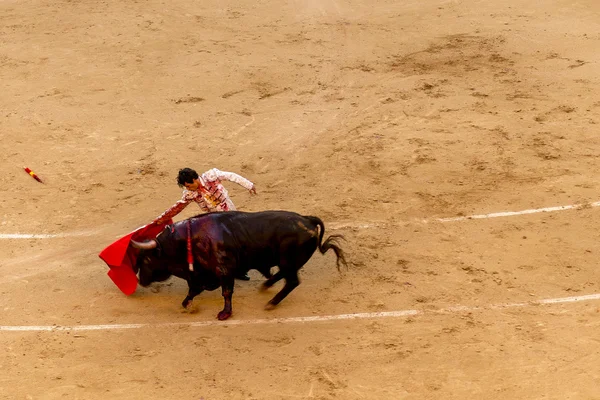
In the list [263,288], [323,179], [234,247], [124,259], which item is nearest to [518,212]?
[323,179]

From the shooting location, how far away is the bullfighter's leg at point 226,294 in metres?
8.41

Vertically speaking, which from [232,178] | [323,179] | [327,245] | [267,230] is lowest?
[323,179]

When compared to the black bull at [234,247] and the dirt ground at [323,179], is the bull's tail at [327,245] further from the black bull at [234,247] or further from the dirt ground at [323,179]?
the dirt ground at [323,179]

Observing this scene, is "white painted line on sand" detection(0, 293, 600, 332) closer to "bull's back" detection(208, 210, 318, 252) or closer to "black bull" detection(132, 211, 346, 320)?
"black bull" detection(132, 211, 346, 320)

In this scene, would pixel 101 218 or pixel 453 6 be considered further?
pixel 453 6

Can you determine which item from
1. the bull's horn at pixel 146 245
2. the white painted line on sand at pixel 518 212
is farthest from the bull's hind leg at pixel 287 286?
the white painted line on sand at pixel 518 212

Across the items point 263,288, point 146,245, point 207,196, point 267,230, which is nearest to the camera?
point 267,230

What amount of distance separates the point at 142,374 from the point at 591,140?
6.87 meters

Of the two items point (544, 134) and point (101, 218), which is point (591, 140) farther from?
point (101, 218)

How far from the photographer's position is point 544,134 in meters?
11.8

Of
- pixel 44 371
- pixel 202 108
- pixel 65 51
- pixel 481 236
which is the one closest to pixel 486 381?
pixel 481 236

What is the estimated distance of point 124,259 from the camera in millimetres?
8883

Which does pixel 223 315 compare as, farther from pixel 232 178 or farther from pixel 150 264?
pixel 232 178

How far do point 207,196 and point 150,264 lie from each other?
922mm
